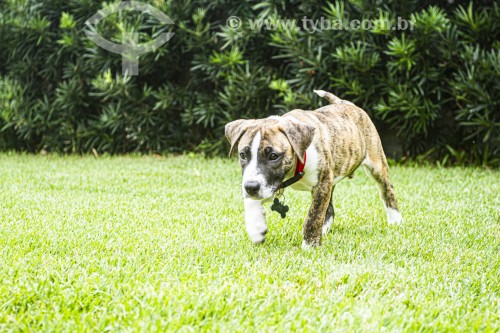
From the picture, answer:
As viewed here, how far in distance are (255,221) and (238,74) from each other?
529cm

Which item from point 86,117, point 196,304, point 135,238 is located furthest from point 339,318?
point 86,117

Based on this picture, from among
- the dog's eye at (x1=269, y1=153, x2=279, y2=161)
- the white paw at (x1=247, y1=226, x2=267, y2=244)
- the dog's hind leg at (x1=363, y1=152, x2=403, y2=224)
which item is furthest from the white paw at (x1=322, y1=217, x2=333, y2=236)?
the dog's eye at (x1=269, y1=153, x2=279, y2=161)

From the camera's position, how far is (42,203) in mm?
5160

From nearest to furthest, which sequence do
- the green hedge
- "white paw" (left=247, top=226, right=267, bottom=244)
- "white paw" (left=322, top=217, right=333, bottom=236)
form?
1. "white paw" (left=247, top=226, right=267, bottom=244)
2. "white paw" (left=322, top=217, right=333, bottom=236)
3. the green hedge

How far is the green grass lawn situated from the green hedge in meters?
2.23

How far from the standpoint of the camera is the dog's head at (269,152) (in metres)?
3.50

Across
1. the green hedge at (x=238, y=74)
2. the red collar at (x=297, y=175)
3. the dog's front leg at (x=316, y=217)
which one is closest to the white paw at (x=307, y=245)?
the dog's front leg at (x=316, y=217)

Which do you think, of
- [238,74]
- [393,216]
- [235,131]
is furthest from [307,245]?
[238,74]

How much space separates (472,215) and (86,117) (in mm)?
7085

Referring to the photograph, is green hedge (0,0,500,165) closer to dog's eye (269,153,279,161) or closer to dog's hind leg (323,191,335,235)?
dog's hind leg (323,191,335,235)

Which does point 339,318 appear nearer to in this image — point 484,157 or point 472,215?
point 472,215

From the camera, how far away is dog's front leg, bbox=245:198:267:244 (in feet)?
12.6

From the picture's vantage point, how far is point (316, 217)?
12.5 ft

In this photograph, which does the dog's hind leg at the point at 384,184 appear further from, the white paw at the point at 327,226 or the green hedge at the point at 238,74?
the green hedge at the point at 238,74
